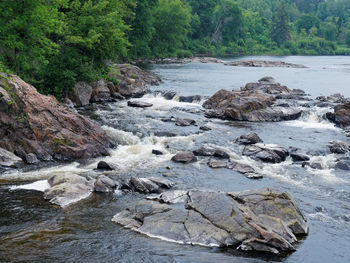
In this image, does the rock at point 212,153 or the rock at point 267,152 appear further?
the rock at point 212,153

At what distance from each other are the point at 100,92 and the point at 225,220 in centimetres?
2523

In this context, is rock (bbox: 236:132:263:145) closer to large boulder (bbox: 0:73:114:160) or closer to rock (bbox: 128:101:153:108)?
large boulder (bbox: 0:73:114:160)

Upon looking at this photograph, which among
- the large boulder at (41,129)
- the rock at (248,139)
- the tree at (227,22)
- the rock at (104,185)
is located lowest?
the rock at (248,139)

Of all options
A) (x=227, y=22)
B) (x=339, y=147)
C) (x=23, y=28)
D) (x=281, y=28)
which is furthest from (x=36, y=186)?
(x=281, y=28)

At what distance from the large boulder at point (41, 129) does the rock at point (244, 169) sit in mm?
6502

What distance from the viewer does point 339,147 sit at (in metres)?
22.0

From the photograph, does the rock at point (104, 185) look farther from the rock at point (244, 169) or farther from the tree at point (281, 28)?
the tree at point (281, 28)

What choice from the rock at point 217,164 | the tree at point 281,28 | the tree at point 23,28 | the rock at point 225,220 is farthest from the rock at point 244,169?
the tree at point 281,28

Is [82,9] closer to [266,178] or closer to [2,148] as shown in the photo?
[2,148]

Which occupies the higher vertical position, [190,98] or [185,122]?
[190,98]

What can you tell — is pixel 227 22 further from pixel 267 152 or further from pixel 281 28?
pixel 267 152

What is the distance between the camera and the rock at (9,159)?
17333 millimetres

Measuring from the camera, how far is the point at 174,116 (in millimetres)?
29891

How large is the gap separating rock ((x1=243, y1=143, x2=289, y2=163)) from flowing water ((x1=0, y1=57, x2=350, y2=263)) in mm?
492
